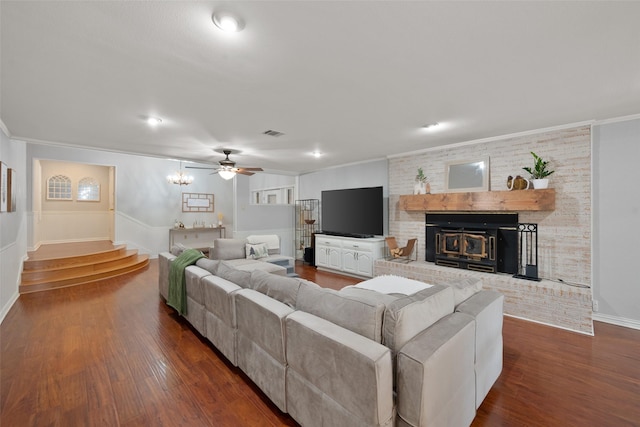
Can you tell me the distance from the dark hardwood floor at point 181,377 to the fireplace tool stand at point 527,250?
77 cm

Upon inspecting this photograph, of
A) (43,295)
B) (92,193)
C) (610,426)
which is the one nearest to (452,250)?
(610,426)

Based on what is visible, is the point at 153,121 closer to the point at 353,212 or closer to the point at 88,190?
the point at 353,212

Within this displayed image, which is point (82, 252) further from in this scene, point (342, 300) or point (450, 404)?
point (450, 404)

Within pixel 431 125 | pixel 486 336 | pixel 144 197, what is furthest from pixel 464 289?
pixel 144 197

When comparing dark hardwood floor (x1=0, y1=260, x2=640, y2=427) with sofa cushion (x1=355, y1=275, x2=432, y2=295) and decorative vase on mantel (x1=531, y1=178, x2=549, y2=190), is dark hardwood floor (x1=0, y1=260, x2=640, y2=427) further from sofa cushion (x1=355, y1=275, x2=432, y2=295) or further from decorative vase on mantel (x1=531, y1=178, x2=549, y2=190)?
decorative vase on mantel (x1=531, y1=178, x2=549, y2=190)

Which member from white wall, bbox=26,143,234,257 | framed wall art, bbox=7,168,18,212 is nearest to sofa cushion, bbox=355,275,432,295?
framed wall art, bbox=7,168,18,212

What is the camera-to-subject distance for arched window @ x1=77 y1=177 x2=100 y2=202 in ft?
25.5

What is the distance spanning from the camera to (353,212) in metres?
6.18

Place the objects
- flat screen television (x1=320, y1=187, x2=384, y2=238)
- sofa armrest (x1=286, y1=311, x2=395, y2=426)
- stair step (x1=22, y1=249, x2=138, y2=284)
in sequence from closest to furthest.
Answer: sofa armrest (x1=286, y1=311, x2=395, y2=426) → stair step (x1=22, y1=249, x2=138, y2=284) → flat screen television (x1=320, y1=187, x2=384, y2=238)

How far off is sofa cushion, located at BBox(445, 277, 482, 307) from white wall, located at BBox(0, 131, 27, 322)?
204 inches

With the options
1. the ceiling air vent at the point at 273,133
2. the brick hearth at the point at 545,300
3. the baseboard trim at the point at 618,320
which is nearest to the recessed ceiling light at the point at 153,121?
the ceiling air vent at the point at 273,133

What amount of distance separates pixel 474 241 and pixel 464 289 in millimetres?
2564

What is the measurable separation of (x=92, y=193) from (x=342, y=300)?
9.28m

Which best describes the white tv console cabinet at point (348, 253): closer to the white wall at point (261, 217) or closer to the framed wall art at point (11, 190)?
the white wall at point (261, 217)
